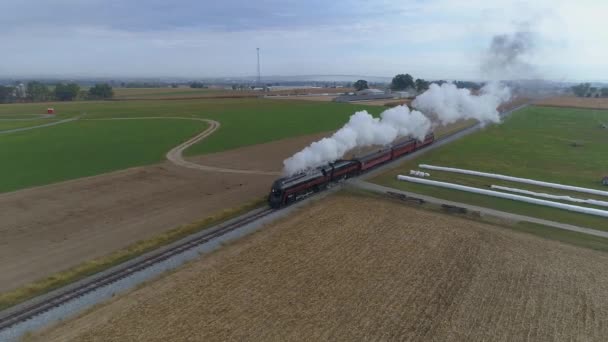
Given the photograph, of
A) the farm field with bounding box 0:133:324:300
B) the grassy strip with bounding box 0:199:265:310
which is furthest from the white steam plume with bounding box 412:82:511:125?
the grassy strip with bounding box 0:199:265:310

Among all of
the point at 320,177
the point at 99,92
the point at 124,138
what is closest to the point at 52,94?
the point at 99,92

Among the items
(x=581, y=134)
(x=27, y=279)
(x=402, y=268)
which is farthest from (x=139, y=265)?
(x=581, y=134)

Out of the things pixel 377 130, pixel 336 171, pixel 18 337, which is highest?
pixel 377 130

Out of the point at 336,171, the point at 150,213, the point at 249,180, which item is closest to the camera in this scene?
the point at 150,213

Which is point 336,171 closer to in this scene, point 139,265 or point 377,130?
point 377,130

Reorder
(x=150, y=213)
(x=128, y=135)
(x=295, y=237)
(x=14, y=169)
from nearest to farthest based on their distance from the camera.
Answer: (x=295, y=237) < (x=150, y=213) < (x=14, y=169) < (x=128, y=135)

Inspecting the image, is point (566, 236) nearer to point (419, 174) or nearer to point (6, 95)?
point (419, 174)

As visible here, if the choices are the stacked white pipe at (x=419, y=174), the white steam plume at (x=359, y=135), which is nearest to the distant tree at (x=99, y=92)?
the white steam plume at (x=359, y=135)
